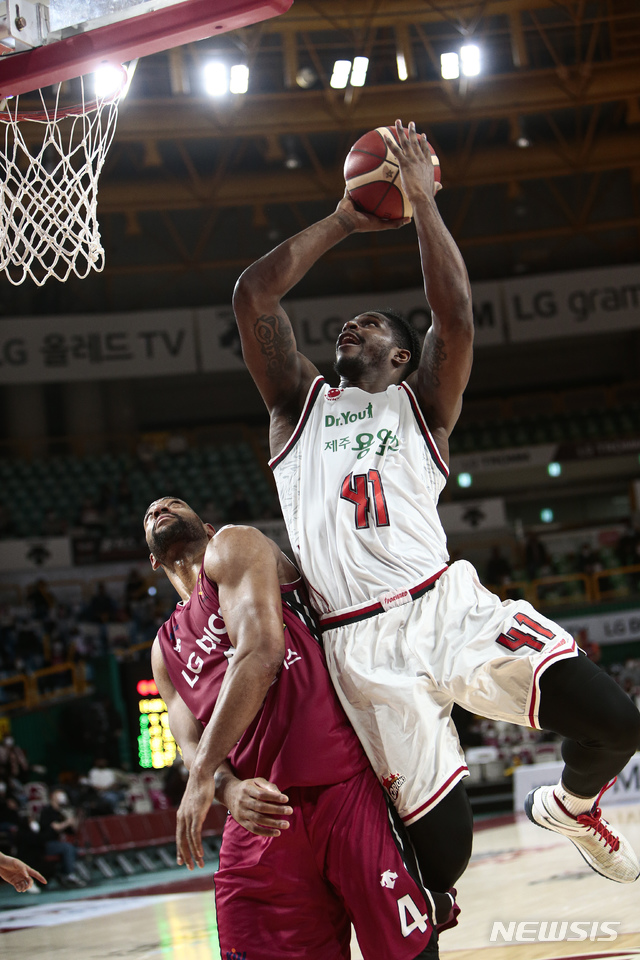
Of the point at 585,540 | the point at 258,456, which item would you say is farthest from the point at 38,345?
the point at 585,540

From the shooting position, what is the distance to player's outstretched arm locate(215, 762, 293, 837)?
2.41 m

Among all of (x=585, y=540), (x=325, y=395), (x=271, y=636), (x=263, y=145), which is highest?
(x=263, y=145)

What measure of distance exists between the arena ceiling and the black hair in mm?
12731

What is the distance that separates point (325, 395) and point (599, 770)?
1416 millimetres

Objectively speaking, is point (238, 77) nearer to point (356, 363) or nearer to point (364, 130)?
point (364, 130)

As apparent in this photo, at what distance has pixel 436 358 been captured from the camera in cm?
317

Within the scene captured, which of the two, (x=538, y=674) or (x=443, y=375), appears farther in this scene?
(x=443, y=375)

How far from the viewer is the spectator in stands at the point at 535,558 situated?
17.9m

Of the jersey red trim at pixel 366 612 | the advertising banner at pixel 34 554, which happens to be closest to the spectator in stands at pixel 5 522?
the advertising banner at pixel 34 554

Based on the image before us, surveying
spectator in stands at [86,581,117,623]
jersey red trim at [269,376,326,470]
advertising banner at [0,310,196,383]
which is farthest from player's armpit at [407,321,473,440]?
advertising banner at [0,310,196,383]

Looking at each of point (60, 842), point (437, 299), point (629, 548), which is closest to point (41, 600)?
point (60, 842)

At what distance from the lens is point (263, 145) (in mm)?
18750

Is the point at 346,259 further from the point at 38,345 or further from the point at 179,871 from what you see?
the point at 179,871

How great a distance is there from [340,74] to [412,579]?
14.5 m
